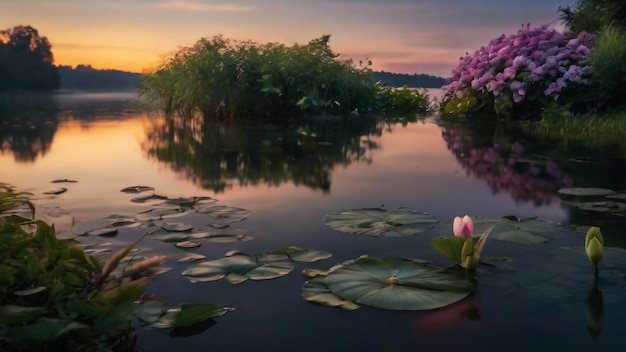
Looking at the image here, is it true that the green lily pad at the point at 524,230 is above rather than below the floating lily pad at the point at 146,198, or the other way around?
above

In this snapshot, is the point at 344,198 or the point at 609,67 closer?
the point at 344,198

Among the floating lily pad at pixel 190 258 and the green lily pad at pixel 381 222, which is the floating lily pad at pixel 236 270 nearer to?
the floating lily pad at pixel 190 258

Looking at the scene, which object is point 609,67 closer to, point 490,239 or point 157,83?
point 490,239

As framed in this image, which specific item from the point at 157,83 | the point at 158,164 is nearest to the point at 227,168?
the point at 158,164

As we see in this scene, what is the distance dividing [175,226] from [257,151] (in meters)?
3.11

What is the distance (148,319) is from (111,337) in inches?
4.6

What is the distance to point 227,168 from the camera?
179 inches

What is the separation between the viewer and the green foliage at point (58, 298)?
1.22m

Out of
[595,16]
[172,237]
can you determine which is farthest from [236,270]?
[595,16]

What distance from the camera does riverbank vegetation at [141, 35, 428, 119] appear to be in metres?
10.4

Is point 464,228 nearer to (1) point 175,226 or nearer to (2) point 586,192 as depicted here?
(1) point 175,226

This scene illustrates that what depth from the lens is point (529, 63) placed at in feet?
31.9

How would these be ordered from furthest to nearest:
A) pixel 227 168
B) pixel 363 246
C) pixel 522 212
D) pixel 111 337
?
pixel 227 168 < pixel 522 212 < pixel 363 246 < pixel 111 337

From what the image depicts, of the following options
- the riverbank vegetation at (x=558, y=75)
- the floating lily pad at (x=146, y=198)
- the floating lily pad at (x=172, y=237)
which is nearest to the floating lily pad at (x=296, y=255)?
the floating lily pad at (x=172, y=237)
